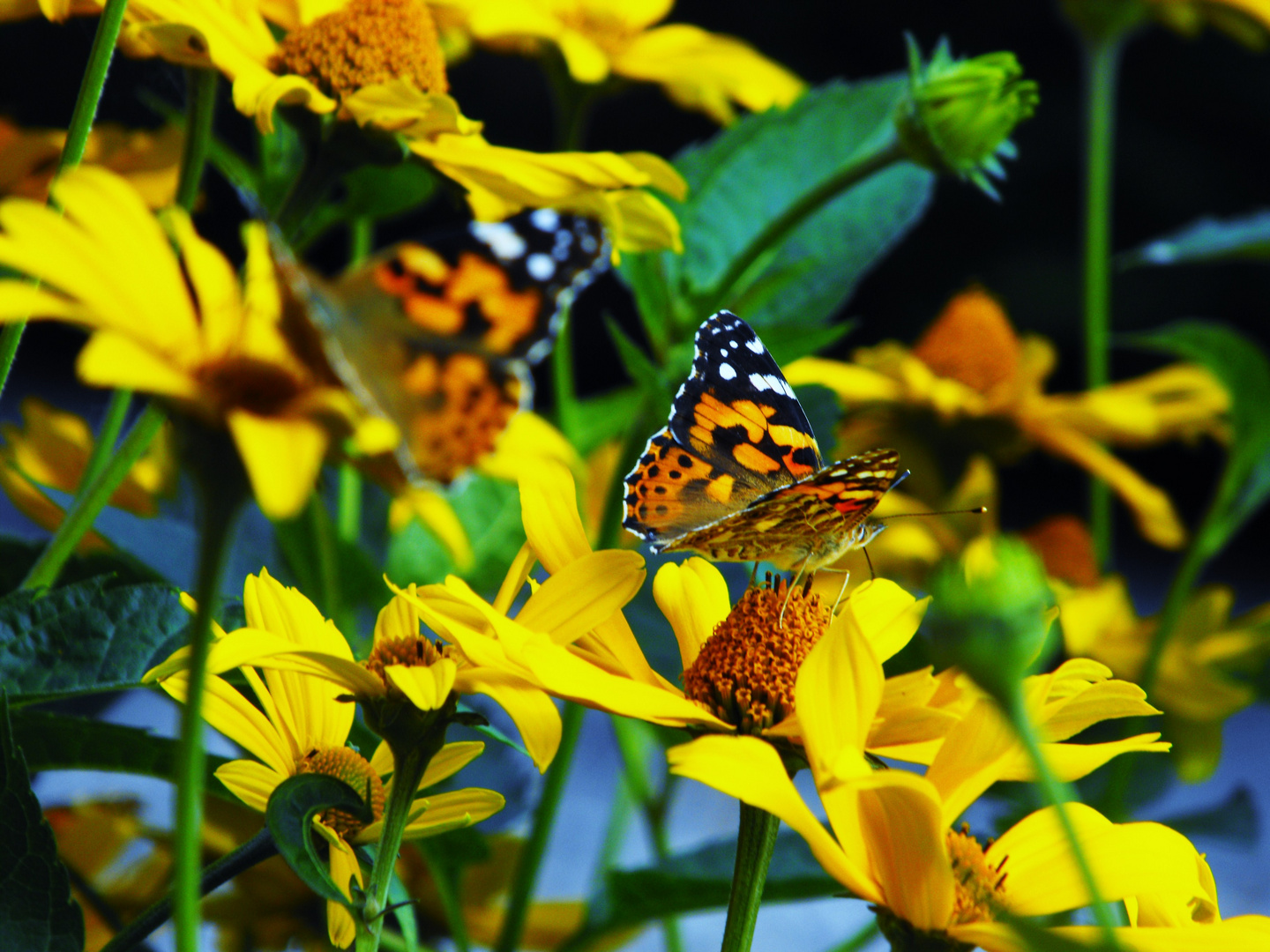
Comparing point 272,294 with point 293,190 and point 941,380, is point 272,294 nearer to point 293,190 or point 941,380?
point 293,190

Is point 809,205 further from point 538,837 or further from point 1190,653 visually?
point 1190,653

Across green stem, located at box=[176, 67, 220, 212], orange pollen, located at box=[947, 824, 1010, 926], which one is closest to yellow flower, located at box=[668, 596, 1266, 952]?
orange pollen, located at box=[947, 824, 1010, 926]

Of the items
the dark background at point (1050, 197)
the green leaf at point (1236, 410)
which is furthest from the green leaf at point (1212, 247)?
the dark background at point (1050, 197)

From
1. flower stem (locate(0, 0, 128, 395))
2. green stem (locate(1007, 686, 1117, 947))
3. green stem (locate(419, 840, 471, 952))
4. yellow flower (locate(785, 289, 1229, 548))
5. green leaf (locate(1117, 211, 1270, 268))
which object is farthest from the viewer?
yellow flower (locate(785, 289, 1229, 548))

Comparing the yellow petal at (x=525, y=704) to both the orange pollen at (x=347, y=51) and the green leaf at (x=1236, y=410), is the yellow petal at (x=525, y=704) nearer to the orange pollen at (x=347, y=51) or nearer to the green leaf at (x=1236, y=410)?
the orange pollen at (x=347, y=51)

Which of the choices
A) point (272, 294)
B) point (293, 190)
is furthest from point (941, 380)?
point (272, 294)

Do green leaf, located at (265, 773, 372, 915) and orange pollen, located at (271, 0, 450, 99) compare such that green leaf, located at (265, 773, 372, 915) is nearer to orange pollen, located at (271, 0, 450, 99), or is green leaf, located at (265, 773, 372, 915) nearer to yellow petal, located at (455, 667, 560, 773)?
yellow petal, located at (455, 667, 560, 773)

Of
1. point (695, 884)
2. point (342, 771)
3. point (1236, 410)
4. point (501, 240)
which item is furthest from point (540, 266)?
point (1236, 410)
